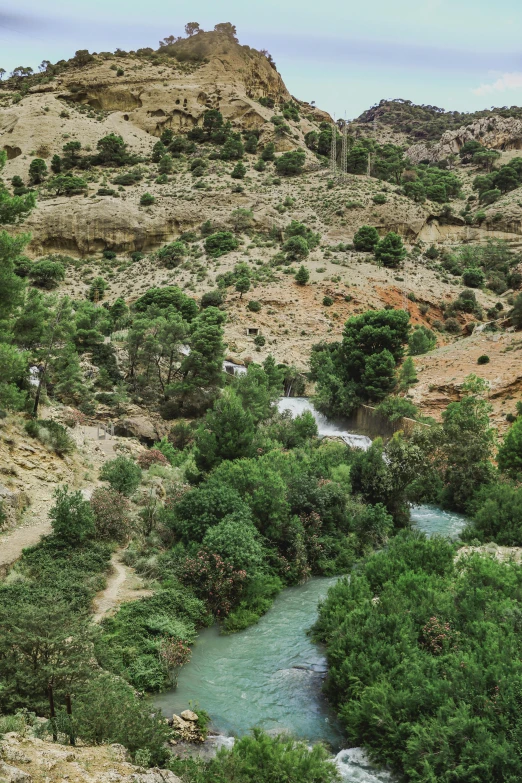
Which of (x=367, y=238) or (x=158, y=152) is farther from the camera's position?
(x=158, y=152)

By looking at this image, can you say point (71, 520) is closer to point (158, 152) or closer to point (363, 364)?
point (363, 364)

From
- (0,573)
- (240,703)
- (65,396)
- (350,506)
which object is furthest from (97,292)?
(240,703)

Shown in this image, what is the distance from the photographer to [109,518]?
21266mm

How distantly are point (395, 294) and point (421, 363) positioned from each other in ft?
75.1

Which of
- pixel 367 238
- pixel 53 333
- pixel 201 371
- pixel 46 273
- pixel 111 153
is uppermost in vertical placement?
pixel 111 153

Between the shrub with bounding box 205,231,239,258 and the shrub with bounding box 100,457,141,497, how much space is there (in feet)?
158

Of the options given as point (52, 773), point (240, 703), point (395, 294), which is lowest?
point (240, 703)

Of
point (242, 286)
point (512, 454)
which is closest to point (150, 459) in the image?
point (512, 454)

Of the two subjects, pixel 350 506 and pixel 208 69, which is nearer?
pixel 350 506

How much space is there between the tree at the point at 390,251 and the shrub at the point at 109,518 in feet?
187

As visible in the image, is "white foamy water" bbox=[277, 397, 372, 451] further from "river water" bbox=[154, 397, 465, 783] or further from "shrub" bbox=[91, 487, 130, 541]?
"river water" bbox=[154, 397, 465, 783]

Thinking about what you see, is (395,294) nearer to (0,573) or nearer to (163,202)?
(163,202)

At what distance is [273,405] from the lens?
43.1 metres

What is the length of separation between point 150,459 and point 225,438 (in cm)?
621
